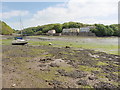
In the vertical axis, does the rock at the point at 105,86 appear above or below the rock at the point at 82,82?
below

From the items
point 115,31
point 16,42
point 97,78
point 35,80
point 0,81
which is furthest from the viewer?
point 115,31

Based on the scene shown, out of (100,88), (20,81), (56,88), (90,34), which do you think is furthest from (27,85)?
(90,34)

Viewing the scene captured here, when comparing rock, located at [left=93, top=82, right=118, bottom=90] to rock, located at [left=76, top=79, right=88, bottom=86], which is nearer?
rock, located at [left=93, top=82, right=118, bottom=90]

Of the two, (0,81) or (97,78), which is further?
(97,78)

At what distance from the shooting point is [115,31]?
344 ft

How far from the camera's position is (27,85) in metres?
6.58

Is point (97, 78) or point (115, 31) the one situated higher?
point (115, 31)

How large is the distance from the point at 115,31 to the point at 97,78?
110 meters

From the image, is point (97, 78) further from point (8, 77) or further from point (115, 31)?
point (115, 31)

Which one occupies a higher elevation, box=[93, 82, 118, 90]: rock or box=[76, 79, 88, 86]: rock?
box=[76, 79, 88, 86]: rock

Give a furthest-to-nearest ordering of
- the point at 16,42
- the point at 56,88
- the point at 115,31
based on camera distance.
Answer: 1. the point at 115,31
2. the point at 16,42
3. the point at 56,88

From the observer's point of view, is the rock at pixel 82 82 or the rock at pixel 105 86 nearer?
the rock at pixel 105 86

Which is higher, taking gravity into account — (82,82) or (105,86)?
(82,82)

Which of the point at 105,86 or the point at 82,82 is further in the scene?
the point at 82,82
